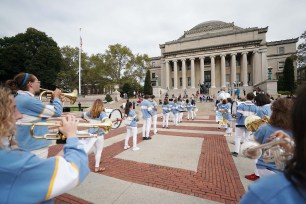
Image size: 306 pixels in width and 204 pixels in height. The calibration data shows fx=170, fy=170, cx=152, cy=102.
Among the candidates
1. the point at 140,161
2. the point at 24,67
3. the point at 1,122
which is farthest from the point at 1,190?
the point at 24,67

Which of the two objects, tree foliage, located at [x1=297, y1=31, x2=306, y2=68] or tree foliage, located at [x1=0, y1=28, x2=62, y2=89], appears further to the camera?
tree foliage, located at [x1=0, y1=28, x2=62, y2=89]

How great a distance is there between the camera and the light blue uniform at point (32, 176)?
1148 millimetres

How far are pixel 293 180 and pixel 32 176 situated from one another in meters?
1.66

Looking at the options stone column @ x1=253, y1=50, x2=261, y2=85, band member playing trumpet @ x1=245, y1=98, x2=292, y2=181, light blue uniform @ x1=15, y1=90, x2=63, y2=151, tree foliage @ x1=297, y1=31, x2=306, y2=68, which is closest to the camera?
band member playing trumpet @ x1=245, y1=98, x2=292, y2=181

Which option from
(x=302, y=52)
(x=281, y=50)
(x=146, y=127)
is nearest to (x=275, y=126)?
(x=146, y=127)

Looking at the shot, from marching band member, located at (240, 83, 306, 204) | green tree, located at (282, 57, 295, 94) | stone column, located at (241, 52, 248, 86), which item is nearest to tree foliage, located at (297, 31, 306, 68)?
green tree, located at (282, 57, 295, 94)

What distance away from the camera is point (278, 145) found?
5.05 ft

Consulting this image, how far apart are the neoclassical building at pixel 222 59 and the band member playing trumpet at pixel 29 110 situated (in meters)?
44.2

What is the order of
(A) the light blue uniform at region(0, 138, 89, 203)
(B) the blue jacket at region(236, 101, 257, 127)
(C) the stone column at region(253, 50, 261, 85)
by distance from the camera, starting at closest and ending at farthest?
(A) the light blue uniform at region(0, 138, 89, 203)
(B) the blue jacket at region(236, 101, 257, 127)
(C) the stone column at region(253, 50, 261, 85)

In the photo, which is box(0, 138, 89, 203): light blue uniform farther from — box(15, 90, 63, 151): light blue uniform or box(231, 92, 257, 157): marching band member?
box(231, 92, 257, 157): marching band member

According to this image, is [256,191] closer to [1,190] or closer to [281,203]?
[281,203]

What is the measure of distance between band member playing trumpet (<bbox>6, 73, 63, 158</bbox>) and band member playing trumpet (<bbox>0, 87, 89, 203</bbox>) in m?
1.86

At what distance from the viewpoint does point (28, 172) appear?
3.90 feet

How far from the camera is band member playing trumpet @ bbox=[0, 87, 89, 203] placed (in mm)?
1151
